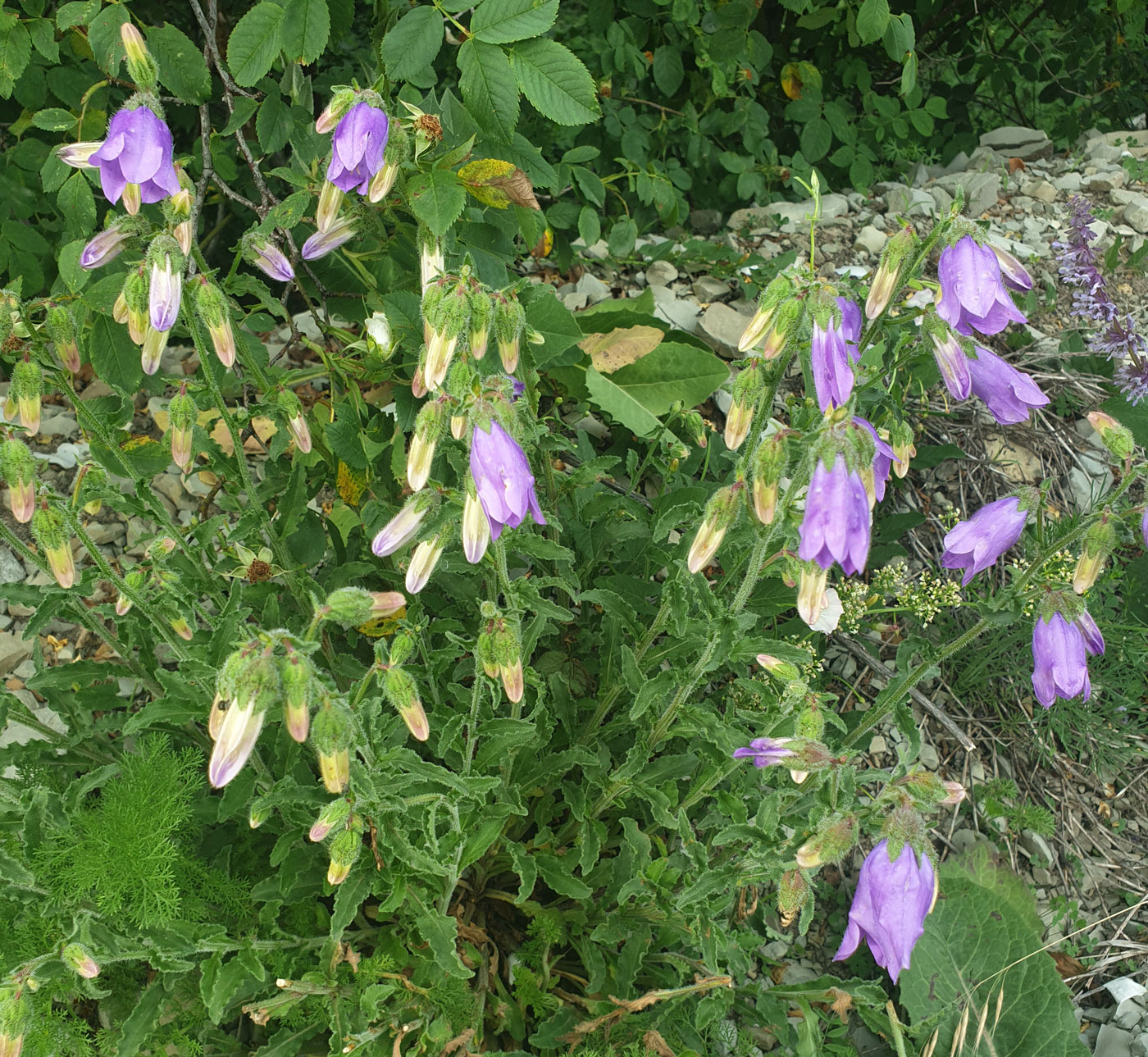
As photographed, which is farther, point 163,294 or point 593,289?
point 593,289

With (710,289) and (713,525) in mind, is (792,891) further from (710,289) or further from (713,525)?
(710,289)

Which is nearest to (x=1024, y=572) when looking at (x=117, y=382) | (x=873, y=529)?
(x=873, y=529)

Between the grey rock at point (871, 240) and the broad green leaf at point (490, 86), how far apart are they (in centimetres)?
288

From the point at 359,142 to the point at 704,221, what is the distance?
11.1 feet

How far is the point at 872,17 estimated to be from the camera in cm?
339

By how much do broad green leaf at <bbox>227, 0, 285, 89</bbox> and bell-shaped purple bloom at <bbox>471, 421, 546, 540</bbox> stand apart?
4.26 ft

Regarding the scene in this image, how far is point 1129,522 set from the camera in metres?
3.71

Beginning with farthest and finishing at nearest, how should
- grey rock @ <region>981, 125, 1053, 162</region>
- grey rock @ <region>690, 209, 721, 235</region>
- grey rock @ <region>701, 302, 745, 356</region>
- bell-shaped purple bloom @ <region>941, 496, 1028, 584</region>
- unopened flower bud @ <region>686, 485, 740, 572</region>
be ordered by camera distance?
grey rock @ <region>981, 125, 1053, 162</region> → grey rock @ <region>690, 209, 721, 235</region> → grey rock @ <region>701, 302, 745, 356</region> → bell-shaped purple bloom @ <region>941, 496, 1028, 584</region> → unopened flower bud @ <region>686, 485, 740, 572</region>

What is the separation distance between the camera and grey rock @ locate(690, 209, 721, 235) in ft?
17.1

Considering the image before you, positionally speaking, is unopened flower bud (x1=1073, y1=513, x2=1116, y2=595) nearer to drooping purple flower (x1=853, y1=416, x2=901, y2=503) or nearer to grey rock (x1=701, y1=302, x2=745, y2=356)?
drooping purple flower (x1=853, y1=416, x2=901, y2=503)

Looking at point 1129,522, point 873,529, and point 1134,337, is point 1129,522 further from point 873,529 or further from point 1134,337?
point 873,529

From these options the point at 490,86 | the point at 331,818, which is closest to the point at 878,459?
the point at 490,86

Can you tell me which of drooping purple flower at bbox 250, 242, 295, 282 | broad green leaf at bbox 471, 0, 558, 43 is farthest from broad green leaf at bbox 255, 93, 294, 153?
broad green leaf at bbox 471, 0, 558, 43

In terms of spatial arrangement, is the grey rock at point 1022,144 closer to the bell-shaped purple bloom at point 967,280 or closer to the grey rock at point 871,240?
the grey rock at point 871,240
